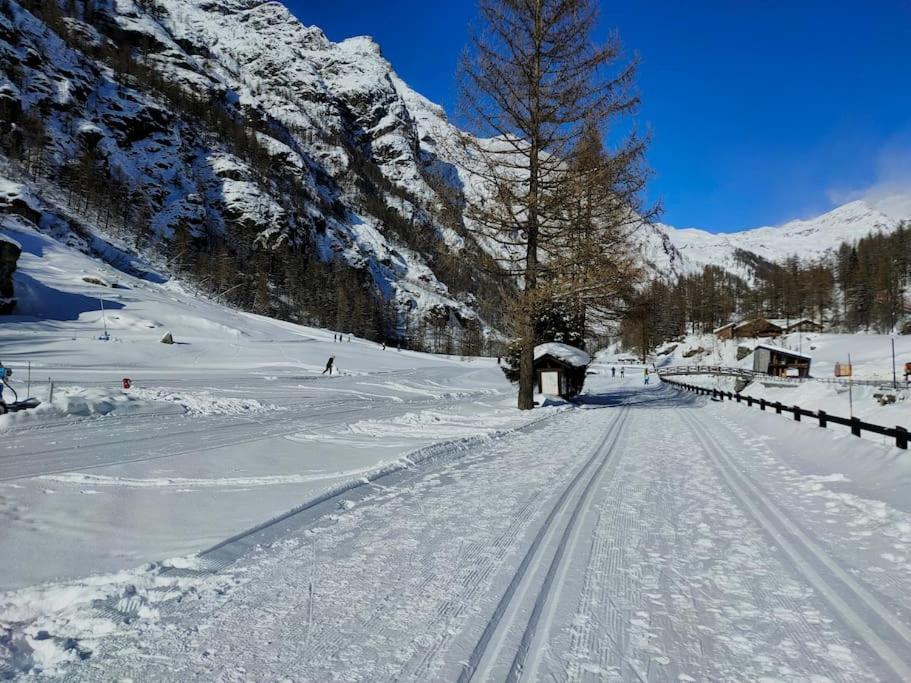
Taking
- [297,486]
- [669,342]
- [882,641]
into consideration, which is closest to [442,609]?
[882,641]

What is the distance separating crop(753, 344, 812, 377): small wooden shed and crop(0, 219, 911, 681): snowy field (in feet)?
175

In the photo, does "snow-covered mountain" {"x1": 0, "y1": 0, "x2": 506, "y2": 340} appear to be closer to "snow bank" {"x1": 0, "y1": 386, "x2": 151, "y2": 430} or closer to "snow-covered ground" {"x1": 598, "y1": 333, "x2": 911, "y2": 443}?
"snow-covered ground" {"x1": 598, "y1": 333, "x2": 911, "y2": 443}

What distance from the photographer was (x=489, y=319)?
730 inches

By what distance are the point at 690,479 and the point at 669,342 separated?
11963 centimetres

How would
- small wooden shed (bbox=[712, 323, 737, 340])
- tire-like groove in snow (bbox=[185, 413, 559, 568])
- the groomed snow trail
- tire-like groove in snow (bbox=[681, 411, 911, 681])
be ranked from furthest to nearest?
small wooden shed (bbox=[712, 323, 737, 340]), tire-like groove in snow (bbox=[185, 413, 559, 568]), tire-like groove in snow (bbox=[681, 411, 911, 681]), the groomed snow trail

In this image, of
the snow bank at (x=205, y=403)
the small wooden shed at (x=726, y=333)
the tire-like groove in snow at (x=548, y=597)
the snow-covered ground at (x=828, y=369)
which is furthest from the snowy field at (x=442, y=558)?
the small wooden shed at (x=726, y=333)

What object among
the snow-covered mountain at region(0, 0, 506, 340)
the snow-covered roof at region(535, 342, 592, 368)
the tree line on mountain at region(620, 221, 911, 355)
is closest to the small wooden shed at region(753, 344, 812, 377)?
the tree line on mountain at region(620, 221, 911, 355)

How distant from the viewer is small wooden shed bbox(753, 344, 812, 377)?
54531 mm

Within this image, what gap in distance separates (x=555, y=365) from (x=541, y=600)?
20.6 m

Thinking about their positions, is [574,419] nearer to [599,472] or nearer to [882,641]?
[599,472]

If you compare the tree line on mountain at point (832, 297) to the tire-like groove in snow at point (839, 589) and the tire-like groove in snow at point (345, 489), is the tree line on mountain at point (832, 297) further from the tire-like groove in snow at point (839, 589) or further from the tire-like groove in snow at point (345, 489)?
the tire-like groove in snow at point (839, 589)

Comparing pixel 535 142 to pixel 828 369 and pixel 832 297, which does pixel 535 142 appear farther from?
pixel 832 297

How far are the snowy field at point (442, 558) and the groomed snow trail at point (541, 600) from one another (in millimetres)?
19

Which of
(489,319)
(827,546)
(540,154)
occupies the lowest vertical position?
(827,546)
